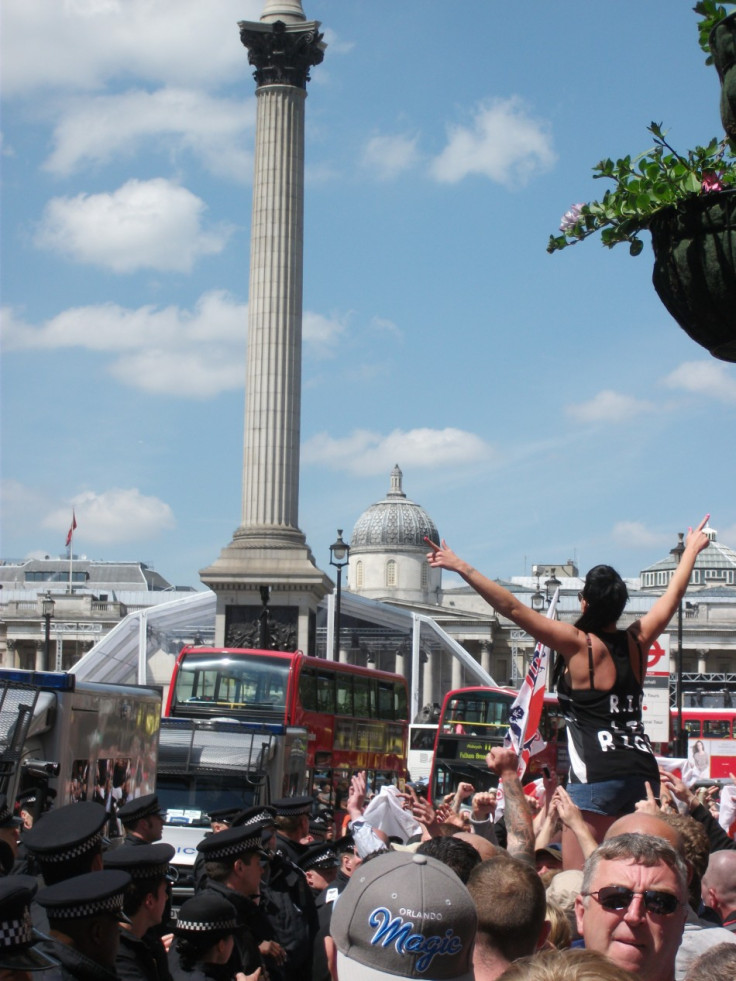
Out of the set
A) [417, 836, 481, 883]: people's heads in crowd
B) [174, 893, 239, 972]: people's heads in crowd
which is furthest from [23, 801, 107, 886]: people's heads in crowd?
[417, 836, 481, 883]: people's heads in crowd

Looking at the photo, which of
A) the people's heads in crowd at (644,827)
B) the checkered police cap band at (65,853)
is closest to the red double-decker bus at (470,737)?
the checkered police cap band at (65,853)

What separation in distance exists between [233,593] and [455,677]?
6637 cm

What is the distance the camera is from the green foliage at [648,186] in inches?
191

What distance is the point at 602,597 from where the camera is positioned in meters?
6.18

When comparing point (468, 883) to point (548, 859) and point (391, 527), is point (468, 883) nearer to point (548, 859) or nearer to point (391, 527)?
point (548, 859)

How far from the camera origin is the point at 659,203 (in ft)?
16.0

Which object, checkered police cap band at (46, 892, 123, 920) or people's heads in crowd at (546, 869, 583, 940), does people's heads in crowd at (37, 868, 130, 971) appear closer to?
checkered police cap band at (46, 892, 123, 920)

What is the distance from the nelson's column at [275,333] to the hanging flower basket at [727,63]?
44.3m

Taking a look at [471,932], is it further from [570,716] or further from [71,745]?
[71,745]

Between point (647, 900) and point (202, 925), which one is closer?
point (647, 900)

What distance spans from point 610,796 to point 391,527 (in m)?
141

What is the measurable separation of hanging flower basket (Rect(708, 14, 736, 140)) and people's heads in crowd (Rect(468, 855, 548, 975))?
2.24 m

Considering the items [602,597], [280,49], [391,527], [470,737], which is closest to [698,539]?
[602,597]

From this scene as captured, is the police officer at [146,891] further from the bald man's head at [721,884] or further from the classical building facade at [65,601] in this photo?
the classical building facade at [65,601]
